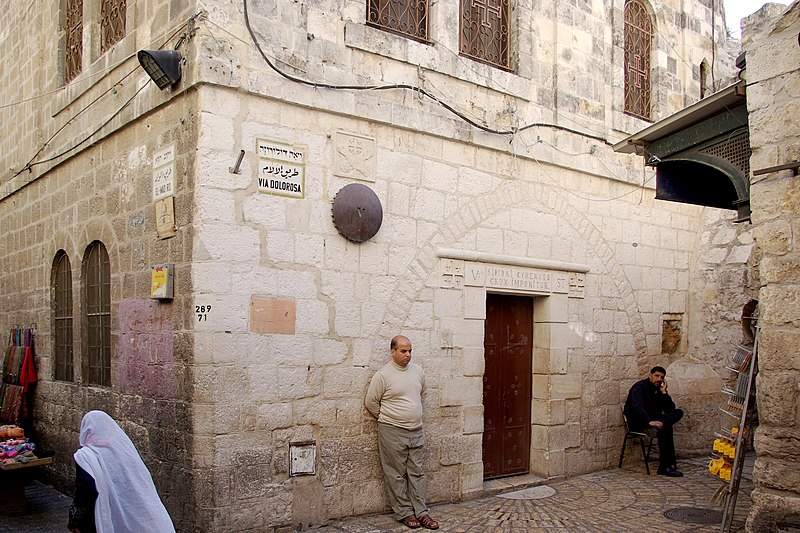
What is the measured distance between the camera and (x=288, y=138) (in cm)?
576

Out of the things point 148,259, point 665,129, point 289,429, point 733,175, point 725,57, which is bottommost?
point 289,429

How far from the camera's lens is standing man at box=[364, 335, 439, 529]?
5.98 metres

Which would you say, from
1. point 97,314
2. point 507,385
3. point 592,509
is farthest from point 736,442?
point 97,314

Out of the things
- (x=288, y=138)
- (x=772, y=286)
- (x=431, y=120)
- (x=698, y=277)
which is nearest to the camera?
(x=772, y=286)

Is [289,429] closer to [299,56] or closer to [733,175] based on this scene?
[299,56]

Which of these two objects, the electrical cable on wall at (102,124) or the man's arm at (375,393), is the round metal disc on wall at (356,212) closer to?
the man's arm at (375,393)

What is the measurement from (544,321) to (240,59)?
4141 millimetres

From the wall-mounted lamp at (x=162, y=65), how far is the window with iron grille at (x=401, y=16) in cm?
187

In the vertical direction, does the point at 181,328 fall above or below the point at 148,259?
below

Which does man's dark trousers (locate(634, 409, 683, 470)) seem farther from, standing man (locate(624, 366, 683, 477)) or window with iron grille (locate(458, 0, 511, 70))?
window with iron grille (locate(458, 0, 511, 70))

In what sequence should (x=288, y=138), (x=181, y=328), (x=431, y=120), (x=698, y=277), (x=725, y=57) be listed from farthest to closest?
(x=725, y=57) < (x=698, y=277) < (x=431, y=120) < (x=288, y=138) < (x=181, y=328)

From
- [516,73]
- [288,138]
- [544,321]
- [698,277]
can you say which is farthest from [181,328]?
[698,277]

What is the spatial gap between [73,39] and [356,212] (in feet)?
14.2

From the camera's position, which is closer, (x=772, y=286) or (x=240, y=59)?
(x=772, y=286)
